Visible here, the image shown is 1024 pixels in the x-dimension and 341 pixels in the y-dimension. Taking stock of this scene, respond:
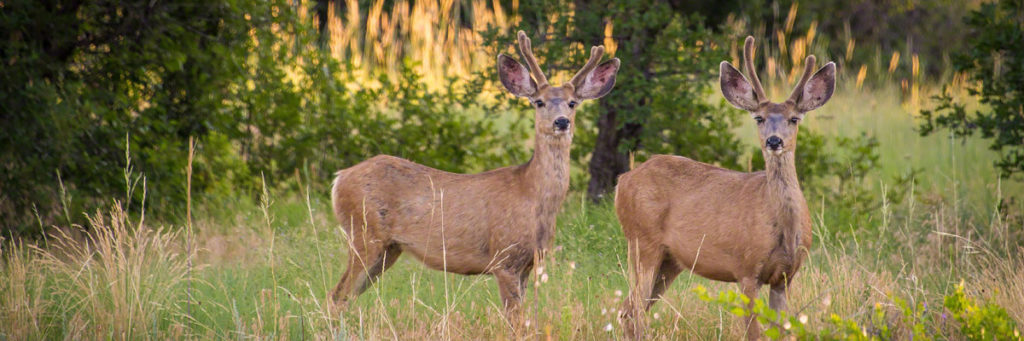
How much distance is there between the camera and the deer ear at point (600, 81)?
669cm

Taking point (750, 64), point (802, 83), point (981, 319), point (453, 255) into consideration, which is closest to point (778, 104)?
point (802, 83)

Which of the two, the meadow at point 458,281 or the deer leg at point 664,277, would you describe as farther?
the deer leg at point 664,277

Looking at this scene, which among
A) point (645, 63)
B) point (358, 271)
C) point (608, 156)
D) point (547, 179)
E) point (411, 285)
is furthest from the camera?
point (608, 156)

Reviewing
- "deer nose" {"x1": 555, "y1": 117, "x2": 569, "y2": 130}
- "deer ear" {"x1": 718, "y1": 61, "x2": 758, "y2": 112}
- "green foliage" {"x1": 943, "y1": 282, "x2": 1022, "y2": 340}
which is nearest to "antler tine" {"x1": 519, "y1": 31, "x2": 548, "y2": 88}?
"deer nose" {"x1": 555, "y1": 117, "x2": 569, "y2": 130}

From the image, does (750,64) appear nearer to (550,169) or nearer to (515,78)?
(550,169)

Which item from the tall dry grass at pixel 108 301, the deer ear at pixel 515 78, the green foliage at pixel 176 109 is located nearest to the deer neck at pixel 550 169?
the deer ear at pixel 515 78

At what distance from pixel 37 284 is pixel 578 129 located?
5.30 meters

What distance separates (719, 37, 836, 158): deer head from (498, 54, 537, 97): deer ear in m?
1.18

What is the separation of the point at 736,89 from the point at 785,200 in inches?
29.0

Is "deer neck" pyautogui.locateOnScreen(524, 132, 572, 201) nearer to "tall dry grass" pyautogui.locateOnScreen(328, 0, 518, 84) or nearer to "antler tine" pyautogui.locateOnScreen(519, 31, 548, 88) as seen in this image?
"antler tine" pyautogui.locateOnScreen(519, 31, 548, 88)

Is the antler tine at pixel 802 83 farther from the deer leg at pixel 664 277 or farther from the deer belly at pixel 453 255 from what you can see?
the deer belly at pixel 453 255

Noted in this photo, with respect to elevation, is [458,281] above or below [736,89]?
below

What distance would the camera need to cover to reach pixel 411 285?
6910 millimetres

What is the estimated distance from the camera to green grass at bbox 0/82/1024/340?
5645 mm
